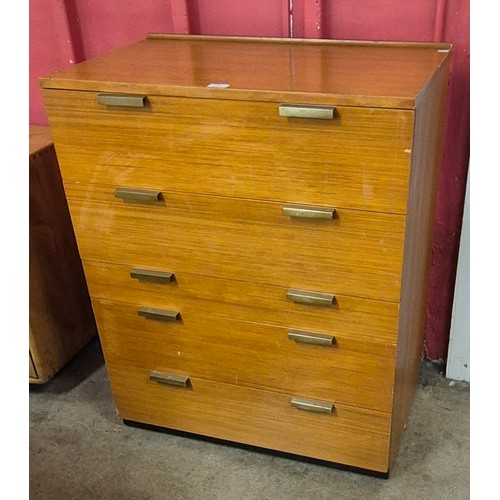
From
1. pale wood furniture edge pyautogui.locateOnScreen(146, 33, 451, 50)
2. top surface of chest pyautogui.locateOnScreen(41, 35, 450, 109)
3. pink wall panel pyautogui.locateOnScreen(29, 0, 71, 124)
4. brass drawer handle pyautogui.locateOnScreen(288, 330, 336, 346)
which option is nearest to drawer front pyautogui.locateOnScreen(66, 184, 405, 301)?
brass drawer handle pyautogui.locateOnScreen(288, 330, 336, 346)

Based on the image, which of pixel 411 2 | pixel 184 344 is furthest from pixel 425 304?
pixel 411 2

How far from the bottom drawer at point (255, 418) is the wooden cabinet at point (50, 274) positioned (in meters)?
0.34

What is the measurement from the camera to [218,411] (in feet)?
5.42

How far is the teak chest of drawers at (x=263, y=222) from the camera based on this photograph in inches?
46.5

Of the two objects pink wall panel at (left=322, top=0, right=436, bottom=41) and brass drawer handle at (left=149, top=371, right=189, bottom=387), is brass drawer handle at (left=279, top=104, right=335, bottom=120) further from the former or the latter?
brass drawer handle at (left=149, top=371, right=189, bottom=387)

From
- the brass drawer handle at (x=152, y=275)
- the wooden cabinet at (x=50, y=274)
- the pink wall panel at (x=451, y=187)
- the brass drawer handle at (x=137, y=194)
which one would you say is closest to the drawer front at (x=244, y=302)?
the brass drawer handle at (x=152, y=275)

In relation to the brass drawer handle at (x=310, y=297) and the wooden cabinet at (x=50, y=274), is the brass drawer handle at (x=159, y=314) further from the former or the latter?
the wooden cabinet at (x=50, y=274)

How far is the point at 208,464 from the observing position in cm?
168

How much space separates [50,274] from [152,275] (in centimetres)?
60

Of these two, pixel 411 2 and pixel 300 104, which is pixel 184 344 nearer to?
pixel 300 104

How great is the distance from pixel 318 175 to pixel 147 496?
1001mm

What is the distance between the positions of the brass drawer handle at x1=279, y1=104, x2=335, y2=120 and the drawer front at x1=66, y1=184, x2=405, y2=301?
208mm

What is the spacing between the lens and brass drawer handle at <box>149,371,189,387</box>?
64.2 inches

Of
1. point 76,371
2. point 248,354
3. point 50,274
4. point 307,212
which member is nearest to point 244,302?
point 248,354
